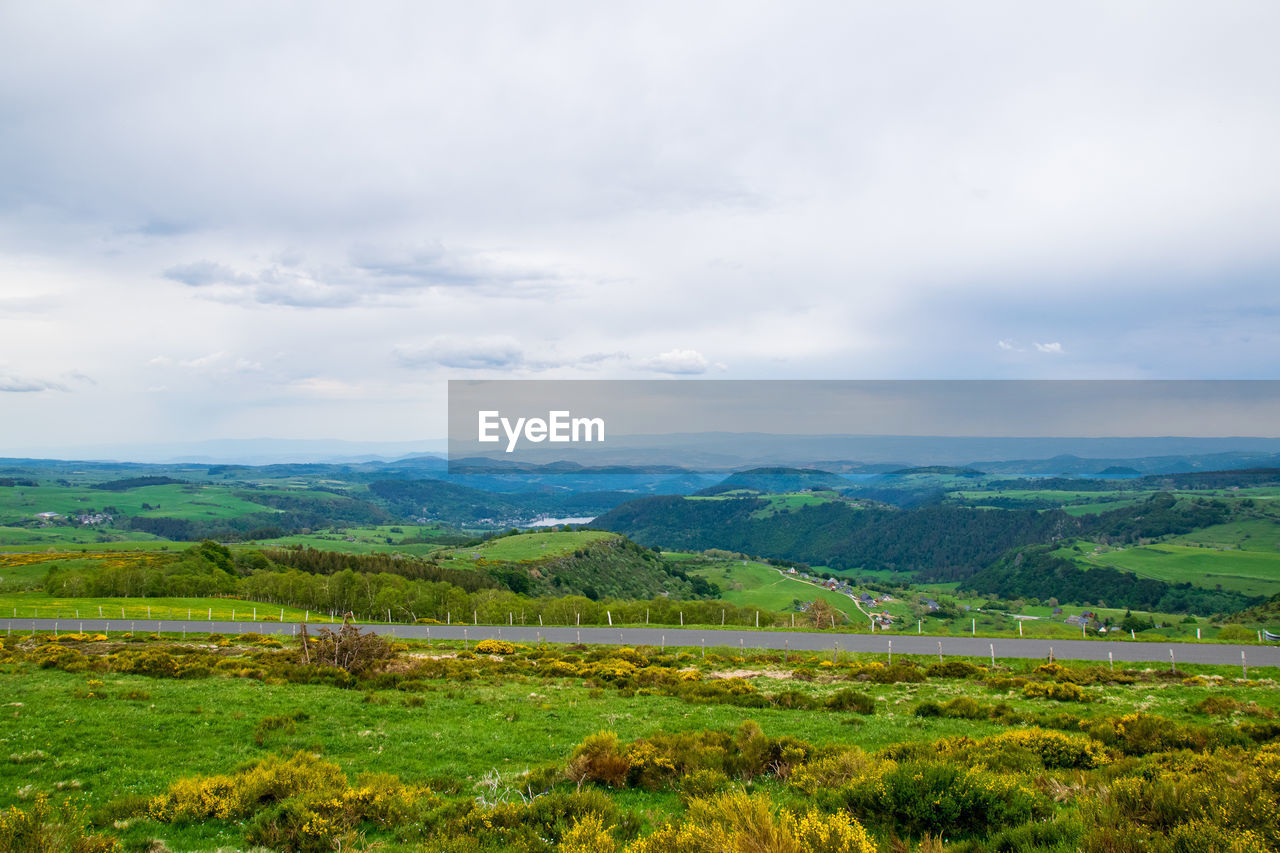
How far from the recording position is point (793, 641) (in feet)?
123

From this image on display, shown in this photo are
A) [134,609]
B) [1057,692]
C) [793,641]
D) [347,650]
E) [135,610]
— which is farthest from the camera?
[134,609]

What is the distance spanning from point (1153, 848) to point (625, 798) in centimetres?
683

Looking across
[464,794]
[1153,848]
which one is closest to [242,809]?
[464,794]

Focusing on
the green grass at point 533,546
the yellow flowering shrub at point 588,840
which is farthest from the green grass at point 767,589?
the yellow flowering shrub at point 588,840

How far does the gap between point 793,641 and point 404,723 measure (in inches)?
1059

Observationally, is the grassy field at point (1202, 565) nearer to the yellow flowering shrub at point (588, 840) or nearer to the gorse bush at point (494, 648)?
the gorse bush at point (494, 648)

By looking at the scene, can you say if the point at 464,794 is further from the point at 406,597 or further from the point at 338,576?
the point at 338,576

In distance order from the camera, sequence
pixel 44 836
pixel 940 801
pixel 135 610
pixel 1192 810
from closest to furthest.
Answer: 1. pixel 44 836
2. pixel 1192 810
3. pixel 940 801
4. pixel 135 610

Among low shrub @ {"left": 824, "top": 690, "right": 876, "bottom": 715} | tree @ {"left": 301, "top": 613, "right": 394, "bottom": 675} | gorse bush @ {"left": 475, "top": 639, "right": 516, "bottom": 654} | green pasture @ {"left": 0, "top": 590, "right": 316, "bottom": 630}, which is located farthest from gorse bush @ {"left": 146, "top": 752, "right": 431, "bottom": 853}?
green pasture @ {"left": 0, "top": 590, "right": 316, "bottom": 630}

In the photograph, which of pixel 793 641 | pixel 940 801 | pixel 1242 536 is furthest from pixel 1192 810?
pixel 1242 536

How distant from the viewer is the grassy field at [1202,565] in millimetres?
135625

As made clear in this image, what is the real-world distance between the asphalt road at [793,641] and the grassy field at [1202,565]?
135 meters

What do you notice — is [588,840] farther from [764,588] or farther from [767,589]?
[764,588]

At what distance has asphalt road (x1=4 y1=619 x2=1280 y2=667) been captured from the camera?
31328 millimetres
